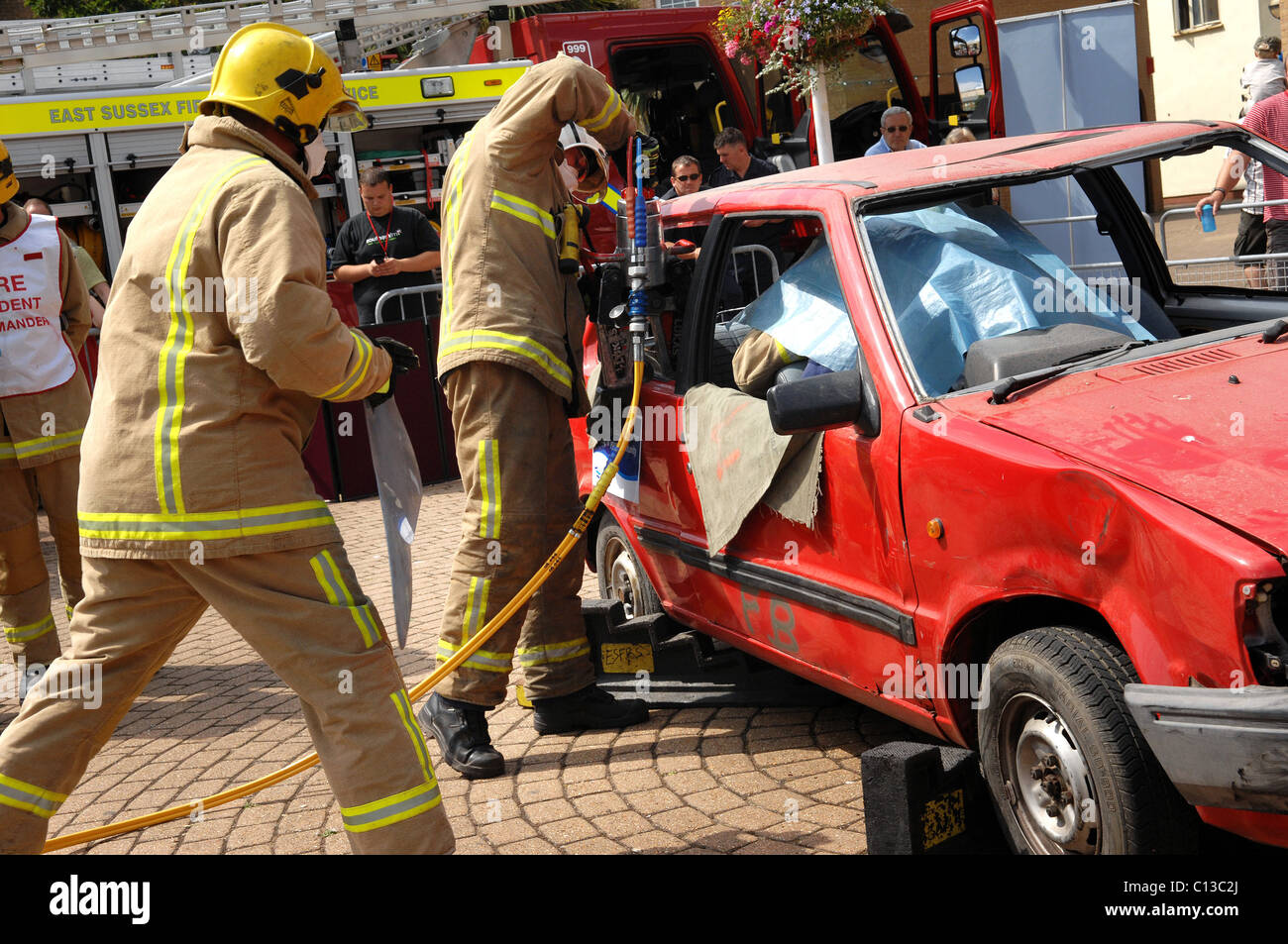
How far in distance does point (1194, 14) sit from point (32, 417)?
2864 cm

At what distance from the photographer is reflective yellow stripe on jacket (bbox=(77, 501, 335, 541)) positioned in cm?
294

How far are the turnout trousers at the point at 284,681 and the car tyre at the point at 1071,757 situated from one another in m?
1.32

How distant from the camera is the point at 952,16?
43.8 feet

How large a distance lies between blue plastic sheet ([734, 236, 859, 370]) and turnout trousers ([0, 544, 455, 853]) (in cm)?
156

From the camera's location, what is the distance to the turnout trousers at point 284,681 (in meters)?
2.95

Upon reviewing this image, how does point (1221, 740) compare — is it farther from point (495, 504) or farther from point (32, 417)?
point (32, 417)

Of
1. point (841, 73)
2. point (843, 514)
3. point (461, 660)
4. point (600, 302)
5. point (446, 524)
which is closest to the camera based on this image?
point (843, 514)

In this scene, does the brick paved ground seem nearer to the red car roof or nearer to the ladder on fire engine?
the red car roof

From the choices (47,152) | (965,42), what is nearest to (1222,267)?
(965,42)

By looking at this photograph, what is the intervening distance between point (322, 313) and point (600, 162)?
2.07 meters

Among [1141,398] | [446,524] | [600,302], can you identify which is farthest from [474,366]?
[446,524]

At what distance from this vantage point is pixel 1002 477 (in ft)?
9.58

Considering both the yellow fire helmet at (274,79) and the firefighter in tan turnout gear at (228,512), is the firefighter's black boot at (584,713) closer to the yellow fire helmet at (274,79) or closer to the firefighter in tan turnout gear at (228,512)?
the firefighter in tan turnout gear at (228,512)

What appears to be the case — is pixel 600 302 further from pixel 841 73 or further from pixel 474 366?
pixel 841 73
